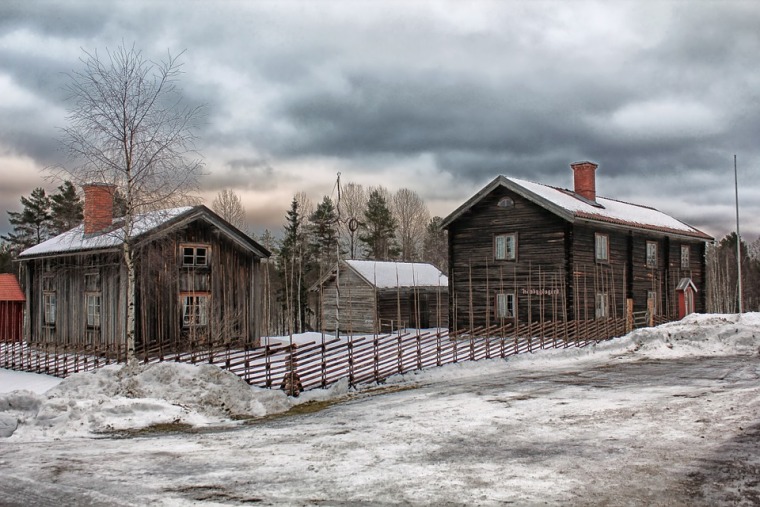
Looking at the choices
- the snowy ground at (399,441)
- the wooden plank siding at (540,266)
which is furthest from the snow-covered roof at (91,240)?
the wooden plank siding at (540,266)

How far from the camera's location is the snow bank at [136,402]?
13.6 meters

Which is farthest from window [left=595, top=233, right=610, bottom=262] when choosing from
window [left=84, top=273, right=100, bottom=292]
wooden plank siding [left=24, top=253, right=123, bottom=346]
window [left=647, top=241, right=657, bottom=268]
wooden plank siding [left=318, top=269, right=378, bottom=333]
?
window [left=84, top=273, right=100, bottom=292]

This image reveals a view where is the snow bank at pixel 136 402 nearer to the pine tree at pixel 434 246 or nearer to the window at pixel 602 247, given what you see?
the window at pixel 602 247

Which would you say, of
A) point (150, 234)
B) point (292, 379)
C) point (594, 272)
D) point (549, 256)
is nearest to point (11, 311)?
point (150, 234)

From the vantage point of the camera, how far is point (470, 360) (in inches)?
893

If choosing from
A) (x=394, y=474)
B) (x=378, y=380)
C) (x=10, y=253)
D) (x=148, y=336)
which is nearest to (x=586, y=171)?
(x=378, y=380)

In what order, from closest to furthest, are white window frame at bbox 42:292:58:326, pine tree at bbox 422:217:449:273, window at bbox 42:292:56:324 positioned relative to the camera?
white window frame at bbox 42:292:58:326 → window at bbox 42:292:56:324 → pine tree at bbox 422:217:449:273

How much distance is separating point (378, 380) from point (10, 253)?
55.3 metres

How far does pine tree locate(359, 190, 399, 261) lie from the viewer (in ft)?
217

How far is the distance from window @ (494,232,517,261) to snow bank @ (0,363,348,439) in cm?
1767

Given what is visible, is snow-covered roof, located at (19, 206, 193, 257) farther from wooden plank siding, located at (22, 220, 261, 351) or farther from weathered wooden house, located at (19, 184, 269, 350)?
wooden plank siding, located at (22, 220, 261, 351)

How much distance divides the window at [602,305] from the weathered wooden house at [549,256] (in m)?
0.05

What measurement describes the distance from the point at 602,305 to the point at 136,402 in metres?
25.0

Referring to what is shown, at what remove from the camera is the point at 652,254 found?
1459 inches
